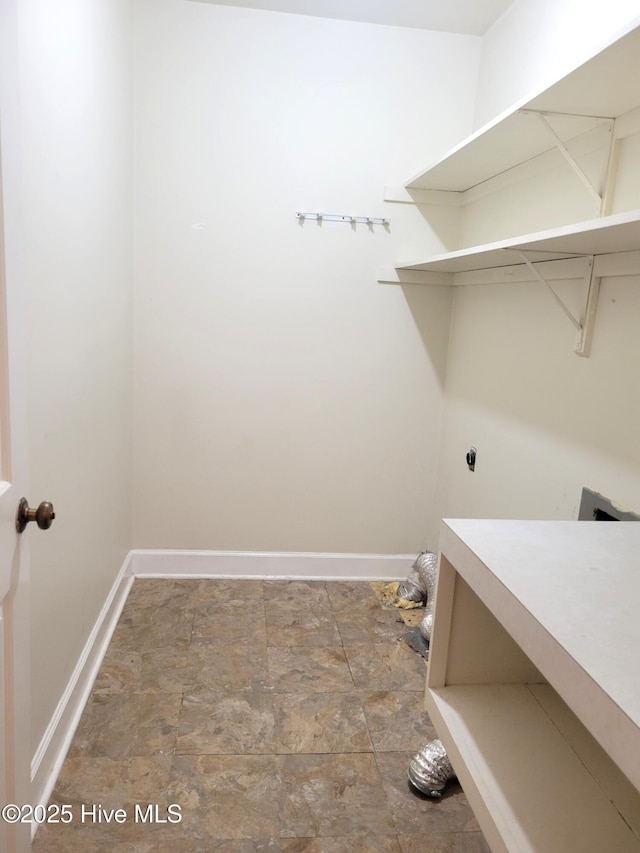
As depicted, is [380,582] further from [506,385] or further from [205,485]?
[506,385]

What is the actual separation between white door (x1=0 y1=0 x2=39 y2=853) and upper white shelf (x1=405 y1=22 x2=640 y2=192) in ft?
3.58

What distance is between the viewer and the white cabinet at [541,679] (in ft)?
2.22

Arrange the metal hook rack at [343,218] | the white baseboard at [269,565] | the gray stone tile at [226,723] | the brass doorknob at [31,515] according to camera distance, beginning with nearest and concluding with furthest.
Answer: the brass doorknob at [31,515] < the gray stone tile at [226,723] < the metal hook rack at [343,218] < the white baseboard at [269,565]

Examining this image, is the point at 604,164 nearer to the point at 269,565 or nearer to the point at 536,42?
the point at 536,42

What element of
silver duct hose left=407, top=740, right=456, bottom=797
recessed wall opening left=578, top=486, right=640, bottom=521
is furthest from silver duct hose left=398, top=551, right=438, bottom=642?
recessed wall opening left=578, top=486, right=640, bottom=521

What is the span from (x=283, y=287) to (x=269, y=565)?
134cm

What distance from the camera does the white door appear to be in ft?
3.00

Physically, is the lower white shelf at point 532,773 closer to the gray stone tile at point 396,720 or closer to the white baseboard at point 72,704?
the gray stone tile at point 396,720

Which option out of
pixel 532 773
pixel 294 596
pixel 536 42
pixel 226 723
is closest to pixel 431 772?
pixel 226 723

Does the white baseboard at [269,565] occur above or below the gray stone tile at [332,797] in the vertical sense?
above

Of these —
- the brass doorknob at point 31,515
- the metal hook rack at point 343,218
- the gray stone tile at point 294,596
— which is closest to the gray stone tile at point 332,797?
the gray stone tile at point 294,596

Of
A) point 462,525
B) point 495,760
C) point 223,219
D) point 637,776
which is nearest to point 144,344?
point 223,219

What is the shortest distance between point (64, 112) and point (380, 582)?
233 cm

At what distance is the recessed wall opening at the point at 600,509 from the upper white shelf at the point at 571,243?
2.12ft
